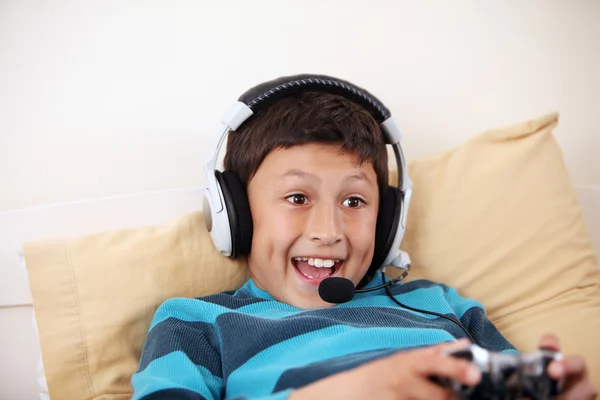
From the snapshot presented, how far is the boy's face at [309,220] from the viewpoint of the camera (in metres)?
0.99

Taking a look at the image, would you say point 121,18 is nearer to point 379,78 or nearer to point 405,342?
point 379,78

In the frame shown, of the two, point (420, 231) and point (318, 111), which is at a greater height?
point (318, 111)

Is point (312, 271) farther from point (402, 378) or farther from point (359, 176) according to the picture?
point (402, 378)

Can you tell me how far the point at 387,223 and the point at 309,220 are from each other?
167 mm

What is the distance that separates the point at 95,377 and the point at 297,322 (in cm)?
36

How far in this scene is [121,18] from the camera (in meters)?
1.27

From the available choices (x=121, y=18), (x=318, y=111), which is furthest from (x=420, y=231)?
(x=121, y=18)

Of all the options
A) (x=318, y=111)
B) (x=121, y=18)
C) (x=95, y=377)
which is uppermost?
(x=121, y=18)

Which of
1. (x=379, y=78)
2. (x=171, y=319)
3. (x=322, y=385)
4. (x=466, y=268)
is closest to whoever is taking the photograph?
(x=322, y=385)

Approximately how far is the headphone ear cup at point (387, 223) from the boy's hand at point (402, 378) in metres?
0.41

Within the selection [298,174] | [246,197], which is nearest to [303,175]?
[298,174]

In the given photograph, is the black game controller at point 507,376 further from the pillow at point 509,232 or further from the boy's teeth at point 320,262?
the pillow at point 509,232

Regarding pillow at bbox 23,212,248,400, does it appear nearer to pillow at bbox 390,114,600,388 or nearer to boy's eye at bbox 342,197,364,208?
boy's eye at bbox 342,197,364,208

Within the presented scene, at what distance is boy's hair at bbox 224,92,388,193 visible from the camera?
102 centimetres
